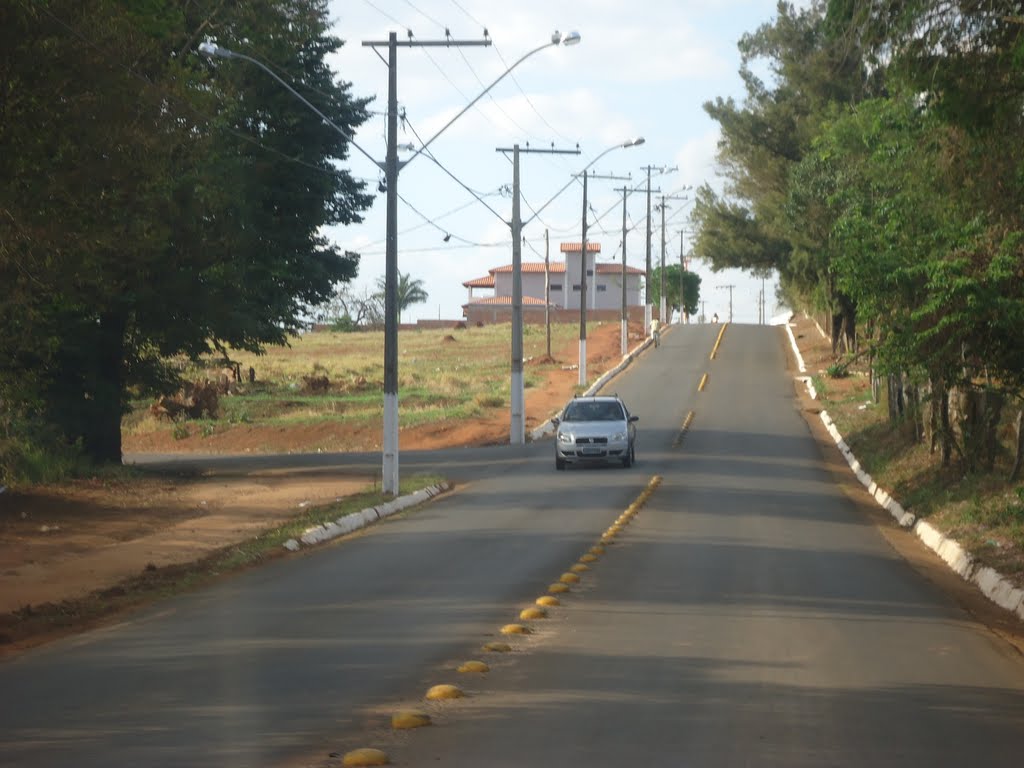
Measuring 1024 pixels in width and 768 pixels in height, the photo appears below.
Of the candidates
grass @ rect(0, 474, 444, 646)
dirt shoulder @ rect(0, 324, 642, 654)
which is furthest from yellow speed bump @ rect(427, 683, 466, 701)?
grass @ rect(0, 474, 444, 646)

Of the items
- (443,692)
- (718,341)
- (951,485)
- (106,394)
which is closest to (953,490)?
(951,485)

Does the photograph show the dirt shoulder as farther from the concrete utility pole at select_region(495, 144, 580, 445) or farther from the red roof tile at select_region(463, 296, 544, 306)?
the red roof tile at select_region(463, 296, 544, 306)

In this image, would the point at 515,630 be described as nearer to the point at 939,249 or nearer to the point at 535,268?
the point at 939,249

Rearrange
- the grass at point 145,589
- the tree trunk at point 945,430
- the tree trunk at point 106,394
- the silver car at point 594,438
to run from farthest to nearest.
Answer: the silver car at point 594,438, the tree trunk at point 106,394, the tree trunk at point 945,430, the grass at point 145,589

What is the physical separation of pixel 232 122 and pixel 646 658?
27.5 metres

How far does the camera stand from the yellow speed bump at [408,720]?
8133mm

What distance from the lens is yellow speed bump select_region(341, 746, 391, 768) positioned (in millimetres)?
7227

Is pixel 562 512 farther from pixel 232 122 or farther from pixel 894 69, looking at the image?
pixel 232 122

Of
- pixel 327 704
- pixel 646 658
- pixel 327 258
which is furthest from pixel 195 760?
pixel 327 258

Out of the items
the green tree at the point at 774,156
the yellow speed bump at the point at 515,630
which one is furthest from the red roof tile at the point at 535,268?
the yellow speed bump at the point at 515,630

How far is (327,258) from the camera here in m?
40.4

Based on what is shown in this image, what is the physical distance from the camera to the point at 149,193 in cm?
2202

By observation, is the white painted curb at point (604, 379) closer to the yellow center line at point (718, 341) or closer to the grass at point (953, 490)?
the yellow center line at point (718, 341)

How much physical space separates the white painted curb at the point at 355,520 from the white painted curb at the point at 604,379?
15.4m
